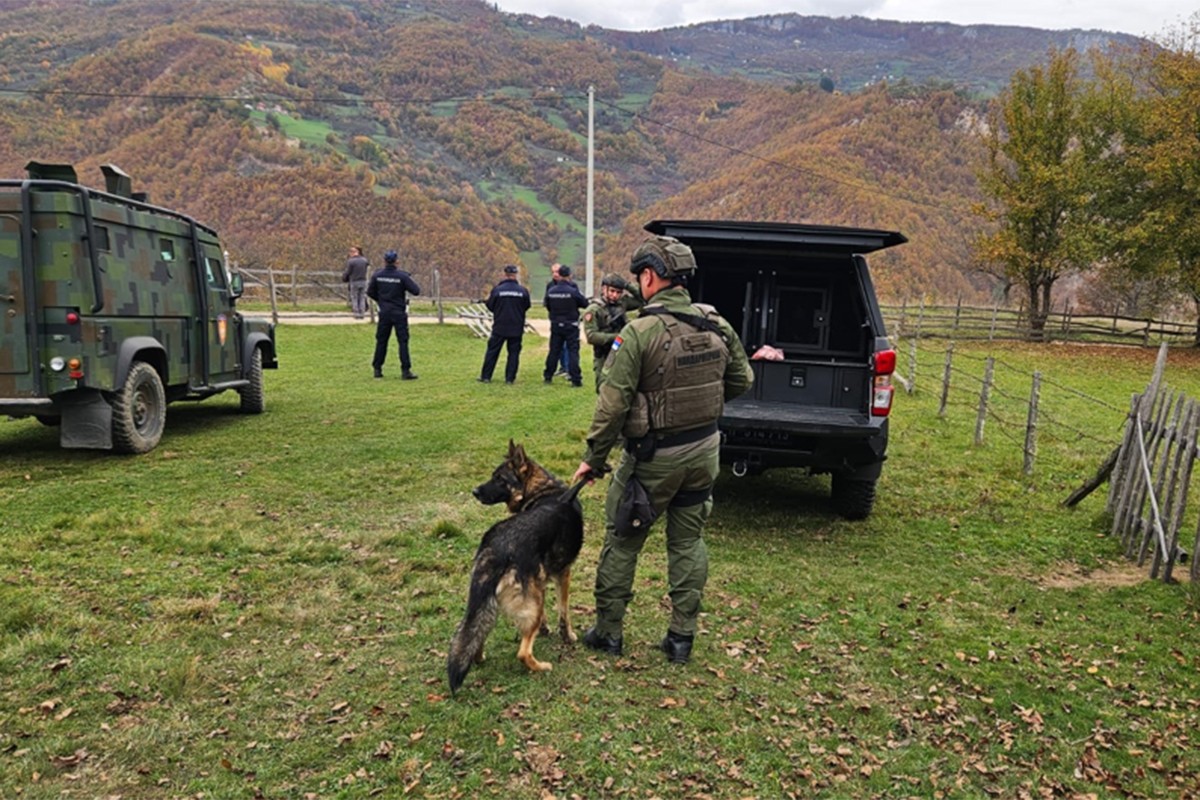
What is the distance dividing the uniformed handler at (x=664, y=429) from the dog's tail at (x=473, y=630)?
0.67 m

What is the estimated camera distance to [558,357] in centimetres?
1316

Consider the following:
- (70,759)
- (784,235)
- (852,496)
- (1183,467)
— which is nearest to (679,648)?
A: (70,759)

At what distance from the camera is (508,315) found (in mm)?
12172

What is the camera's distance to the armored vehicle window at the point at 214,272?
8567 mm

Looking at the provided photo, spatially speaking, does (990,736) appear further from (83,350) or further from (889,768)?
(83,350)

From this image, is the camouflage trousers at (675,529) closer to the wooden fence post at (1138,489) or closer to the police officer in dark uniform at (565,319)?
the wooden fence post at (1138,489)

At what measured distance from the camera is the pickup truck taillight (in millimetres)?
5367

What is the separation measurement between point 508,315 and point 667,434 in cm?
895

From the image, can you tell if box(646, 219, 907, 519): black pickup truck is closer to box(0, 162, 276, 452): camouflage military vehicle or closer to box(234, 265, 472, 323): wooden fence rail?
box(0, 162, 276, 452): camouflage military vehicle

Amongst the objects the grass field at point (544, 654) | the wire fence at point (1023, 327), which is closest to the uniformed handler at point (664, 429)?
the grass field at point (544, 654)

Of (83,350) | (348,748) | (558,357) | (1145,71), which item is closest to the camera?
(348,748)

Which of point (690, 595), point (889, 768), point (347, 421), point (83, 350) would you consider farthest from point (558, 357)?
point (889, 768)

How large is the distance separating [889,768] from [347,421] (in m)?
7.71

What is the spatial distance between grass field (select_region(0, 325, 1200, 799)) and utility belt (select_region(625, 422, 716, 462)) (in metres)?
1.08
